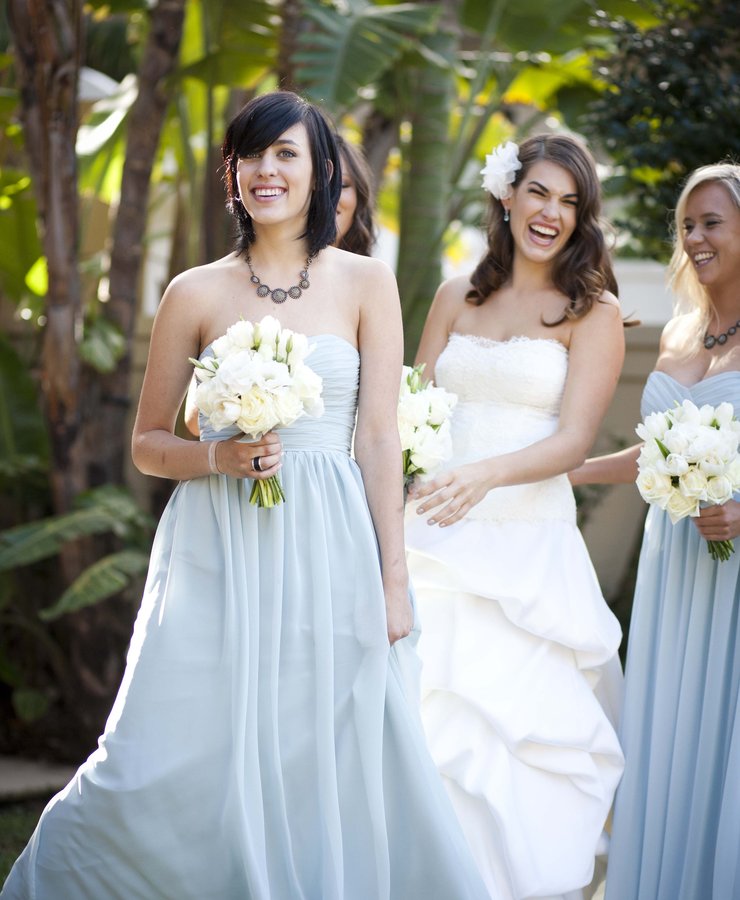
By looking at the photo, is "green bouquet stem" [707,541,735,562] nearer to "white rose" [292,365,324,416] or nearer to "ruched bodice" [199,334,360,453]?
"ruched bodice" [199,334,360,453]

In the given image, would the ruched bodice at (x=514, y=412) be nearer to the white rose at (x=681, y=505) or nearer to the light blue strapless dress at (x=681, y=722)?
the light blue strapless dress at (x=681, y=722)

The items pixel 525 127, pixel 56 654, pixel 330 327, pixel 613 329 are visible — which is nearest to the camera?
pixel 330 327

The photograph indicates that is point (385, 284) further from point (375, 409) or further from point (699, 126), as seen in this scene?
point (699, 126)

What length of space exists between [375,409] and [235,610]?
2.11 ft

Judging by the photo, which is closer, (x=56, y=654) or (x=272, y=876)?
(x=272, y=876)

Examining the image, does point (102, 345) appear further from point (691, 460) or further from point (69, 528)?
point (691, 460)

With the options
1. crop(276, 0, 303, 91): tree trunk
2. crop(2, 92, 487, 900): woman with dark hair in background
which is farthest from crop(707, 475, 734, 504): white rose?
crop(276, 0, 303, 91): tree trunk

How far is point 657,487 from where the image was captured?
3.68 meters

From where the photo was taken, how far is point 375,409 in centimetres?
323

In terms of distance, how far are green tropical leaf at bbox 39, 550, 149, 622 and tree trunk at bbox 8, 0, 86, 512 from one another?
27.1 inches

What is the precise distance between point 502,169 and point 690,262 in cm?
72

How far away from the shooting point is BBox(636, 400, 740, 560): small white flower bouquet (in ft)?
11.8

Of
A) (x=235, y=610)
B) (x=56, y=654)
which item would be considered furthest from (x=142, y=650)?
(x=56, y=654)

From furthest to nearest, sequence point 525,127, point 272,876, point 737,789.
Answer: point 525,127 → point 737,789 → point 272,876
